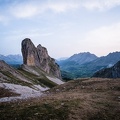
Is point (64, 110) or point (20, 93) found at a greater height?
point (20, 93)

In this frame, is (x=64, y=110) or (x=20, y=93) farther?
(x=20, y=93)

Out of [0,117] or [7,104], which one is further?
[7,104]

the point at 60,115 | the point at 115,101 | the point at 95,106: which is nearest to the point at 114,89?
the point at 115,101

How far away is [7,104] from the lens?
31.0 metres

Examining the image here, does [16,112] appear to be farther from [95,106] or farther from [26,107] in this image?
[95,106]

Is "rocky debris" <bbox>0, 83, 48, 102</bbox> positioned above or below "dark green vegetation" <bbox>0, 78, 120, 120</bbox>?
above

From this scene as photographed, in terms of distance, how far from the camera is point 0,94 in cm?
4709

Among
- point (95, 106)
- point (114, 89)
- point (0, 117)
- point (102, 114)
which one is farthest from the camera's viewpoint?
point (114, 89)

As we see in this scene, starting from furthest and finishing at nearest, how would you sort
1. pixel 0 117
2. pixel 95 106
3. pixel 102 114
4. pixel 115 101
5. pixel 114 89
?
pixel 114 89
pixel 115 101
pixel 95 106
pixel 102 114
pixel 0 117

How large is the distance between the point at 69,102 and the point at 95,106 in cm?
332

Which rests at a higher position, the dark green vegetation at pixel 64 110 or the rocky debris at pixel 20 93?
the rocky debris at pixel 20 93

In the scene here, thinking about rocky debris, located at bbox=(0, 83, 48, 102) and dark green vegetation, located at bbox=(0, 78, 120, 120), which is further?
rocky debris, located at bbox=(0, 83, 48, 102)

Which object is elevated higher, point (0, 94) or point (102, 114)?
point (0, 94)

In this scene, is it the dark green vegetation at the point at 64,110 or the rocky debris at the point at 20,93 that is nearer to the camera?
the dark green vegetation at the point at 64,110
